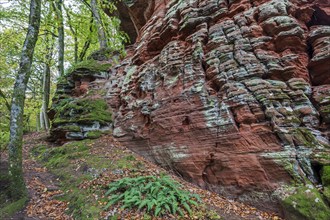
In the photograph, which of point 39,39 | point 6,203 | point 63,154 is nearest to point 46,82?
point 39,39

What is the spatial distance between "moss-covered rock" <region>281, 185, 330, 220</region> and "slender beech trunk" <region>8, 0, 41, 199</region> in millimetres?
8003

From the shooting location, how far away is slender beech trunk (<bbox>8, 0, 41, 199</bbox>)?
247 inches

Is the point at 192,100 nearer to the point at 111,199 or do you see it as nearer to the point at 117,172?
the point at 117,172

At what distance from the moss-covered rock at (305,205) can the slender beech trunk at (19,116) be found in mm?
8003

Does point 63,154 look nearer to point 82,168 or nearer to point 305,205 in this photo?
point 82,168

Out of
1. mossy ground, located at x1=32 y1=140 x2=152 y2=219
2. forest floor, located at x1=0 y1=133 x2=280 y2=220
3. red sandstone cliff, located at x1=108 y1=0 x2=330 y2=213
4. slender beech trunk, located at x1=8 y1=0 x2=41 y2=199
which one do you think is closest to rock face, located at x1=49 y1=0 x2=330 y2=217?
red sandstone cliff, located at x1=108 y1=0 x2=330 y2=213

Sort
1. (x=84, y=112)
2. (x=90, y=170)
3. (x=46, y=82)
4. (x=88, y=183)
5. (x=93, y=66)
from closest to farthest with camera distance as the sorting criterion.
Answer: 1. (x=88, y=183)
2. (x=90, y=170)
3. (x=84, y=112)
4. (x=93, y=66)
5. (x=46, y=82)

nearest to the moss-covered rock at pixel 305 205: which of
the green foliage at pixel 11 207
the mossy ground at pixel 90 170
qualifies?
the mossy ground at pixel 90 170

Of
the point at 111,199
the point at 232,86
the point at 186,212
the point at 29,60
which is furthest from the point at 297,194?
the point at 29,60

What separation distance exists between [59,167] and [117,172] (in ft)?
10.2

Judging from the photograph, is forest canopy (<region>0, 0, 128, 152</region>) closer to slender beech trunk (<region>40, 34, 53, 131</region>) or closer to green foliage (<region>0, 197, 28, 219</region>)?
slender beech trunk (<region>40, 34, 53, 131</region>)

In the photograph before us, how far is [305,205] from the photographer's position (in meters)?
5.09

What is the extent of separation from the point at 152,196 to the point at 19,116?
5.23 m

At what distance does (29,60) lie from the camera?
23.1ft
